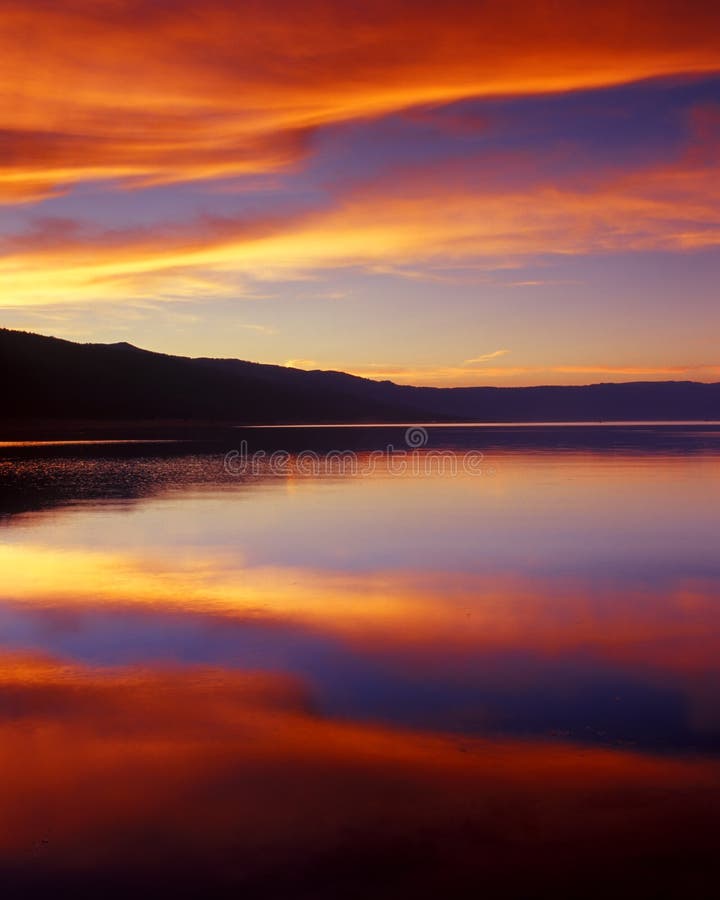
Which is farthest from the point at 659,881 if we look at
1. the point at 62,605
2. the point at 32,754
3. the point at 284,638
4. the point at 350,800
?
the point at 62,605

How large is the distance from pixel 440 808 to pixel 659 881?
1.54 m

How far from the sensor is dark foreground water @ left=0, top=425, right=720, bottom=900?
18.9 feet

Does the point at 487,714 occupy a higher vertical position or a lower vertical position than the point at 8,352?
lower

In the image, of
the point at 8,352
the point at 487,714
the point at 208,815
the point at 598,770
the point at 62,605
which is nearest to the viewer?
the point at 208,815

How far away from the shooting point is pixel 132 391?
172 metres

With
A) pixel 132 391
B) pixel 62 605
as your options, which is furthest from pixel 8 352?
pixel 62 605

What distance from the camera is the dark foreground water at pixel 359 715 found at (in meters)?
5.77

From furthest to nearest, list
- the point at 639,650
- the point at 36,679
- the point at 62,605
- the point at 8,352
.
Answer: the point at 8,352, the point at 62,605, the point at 639,650, the point at 36,679

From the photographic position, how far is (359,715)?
8.34 meters

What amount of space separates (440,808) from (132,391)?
171 m

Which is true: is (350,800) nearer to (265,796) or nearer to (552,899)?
(265,796)

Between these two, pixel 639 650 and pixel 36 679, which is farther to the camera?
pixel 639 650

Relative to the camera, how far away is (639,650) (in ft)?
34.6

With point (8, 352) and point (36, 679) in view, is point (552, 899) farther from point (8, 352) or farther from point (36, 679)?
point (8, 352)
